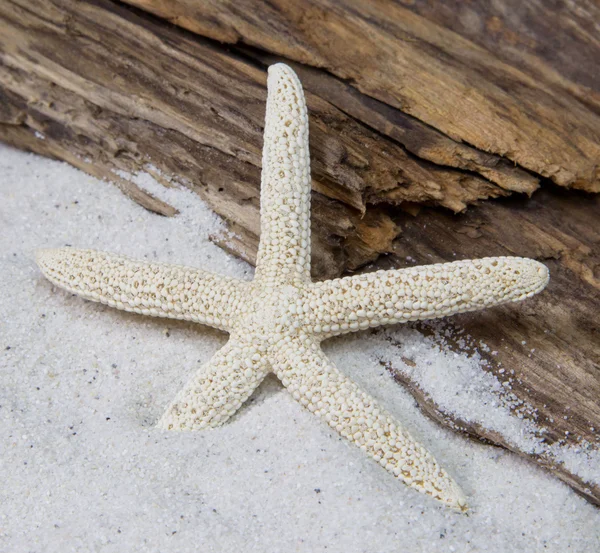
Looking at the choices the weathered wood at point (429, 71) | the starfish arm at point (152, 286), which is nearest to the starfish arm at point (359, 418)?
the starfish arm at point (152, 286)

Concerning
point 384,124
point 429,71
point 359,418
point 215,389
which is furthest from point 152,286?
point 429,71

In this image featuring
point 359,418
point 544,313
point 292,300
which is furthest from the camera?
point 544,313

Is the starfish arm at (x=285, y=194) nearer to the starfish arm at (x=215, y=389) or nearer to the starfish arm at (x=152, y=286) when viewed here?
the starfish arm at (x=152, y=286)

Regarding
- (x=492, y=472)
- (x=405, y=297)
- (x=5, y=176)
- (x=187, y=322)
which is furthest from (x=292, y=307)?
(x=5, y=176)

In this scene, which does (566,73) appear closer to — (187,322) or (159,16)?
(159,16)

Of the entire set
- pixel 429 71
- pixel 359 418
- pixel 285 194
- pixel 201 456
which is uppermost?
pixel 429 71

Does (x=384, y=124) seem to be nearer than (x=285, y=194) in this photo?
No

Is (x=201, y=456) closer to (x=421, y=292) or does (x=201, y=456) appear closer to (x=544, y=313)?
(x=421, y=292)
